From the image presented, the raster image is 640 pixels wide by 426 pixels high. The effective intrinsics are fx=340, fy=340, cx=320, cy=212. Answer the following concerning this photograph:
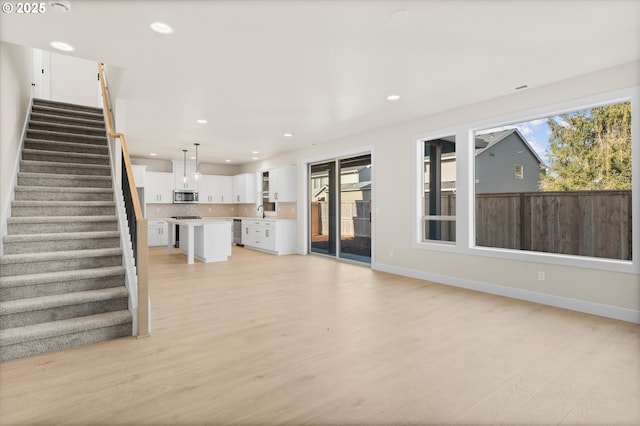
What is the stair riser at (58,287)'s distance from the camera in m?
2.93

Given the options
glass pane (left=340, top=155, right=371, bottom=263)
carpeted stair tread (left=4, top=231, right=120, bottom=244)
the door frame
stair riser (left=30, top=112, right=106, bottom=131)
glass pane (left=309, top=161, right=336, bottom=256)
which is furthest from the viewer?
glass pane (left=309, top=161, right=336, bottom=256)

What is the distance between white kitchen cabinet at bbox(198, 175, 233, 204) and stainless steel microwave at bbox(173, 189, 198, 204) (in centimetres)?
28

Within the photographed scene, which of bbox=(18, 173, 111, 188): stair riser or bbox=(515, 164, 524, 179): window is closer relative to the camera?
bbox=(18, 173, 111, 188): stair riser

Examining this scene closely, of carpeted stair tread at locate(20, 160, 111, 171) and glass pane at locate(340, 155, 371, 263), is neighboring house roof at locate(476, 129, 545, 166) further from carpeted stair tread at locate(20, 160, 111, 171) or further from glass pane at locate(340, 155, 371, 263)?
carpeted stair tread at locate(20, 160, 111, 171)

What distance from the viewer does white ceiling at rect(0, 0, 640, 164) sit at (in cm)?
254

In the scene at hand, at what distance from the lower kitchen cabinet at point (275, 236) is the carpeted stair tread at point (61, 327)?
5.25m

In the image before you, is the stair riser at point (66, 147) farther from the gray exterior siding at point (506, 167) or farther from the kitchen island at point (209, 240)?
the gray exterior siding at point (506, 167)

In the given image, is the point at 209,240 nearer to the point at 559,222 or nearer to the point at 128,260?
the point at 128,260

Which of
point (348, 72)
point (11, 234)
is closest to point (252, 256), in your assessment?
point (11, 234)

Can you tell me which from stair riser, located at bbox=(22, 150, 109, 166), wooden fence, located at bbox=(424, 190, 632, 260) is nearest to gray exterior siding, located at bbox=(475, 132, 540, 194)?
wooden fence, located at bbox=(424, 190, 632, 260)

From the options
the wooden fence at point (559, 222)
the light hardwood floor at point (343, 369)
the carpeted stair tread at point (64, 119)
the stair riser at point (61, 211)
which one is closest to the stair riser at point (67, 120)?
the carpeted stair tread at point (64, 119)

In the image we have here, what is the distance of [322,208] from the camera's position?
8.15m

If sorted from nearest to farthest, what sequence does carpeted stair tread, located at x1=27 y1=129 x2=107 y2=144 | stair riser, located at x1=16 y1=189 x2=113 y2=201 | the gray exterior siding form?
stair riser, located at x1=16 y1=189 x2=113 y2=201 → the gray exterior siding → carpeted stair tread, located at x1=27 y1=129 x2=107 y2=144

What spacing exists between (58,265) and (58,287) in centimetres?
29
